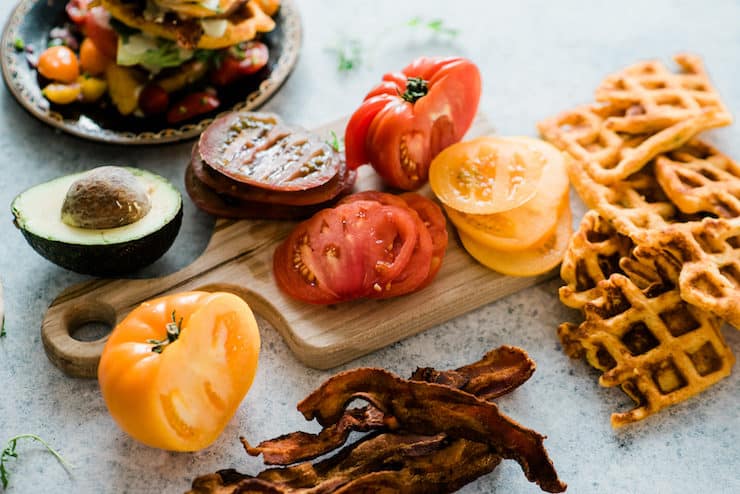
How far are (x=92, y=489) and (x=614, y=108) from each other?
2.62 meters

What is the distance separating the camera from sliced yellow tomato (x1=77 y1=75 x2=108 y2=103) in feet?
12.2

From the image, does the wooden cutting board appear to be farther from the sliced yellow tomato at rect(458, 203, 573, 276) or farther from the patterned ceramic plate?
the patterned ceramic plate

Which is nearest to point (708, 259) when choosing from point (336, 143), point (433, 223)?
point (433, 223)

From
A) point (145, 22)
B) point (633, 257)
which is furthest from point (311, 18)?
point (633, 257)

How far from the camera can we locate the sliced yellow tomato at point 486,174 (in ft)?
10.6

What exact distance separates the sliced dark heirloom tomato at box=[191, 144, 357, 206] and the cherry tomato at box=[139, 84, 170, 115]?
0.50m

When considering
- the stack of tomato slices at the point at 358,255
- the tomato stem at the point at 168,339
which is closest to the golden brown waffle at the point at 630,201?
the stack of tomato slices at the point at 358,255

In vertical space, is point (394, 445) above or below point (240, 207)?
below

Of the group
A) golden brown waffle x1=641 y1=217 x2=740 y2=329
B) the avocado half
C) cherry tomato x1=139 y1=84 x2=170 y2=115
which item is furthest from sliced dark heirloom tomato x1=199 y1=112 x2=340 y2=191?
golden brown waffle x1=641 y1=217 x2=740 y2=329

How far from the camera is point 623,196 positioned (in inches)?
137

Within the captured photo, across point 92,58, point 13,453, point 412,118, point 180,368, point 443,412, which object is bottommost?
point 13,453

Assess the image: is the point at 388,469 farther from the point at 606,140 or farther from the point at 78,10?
the point at 78,10

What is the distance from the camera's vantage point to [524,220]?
3270 millimetres

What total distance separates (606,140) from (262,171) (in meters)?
1.46
